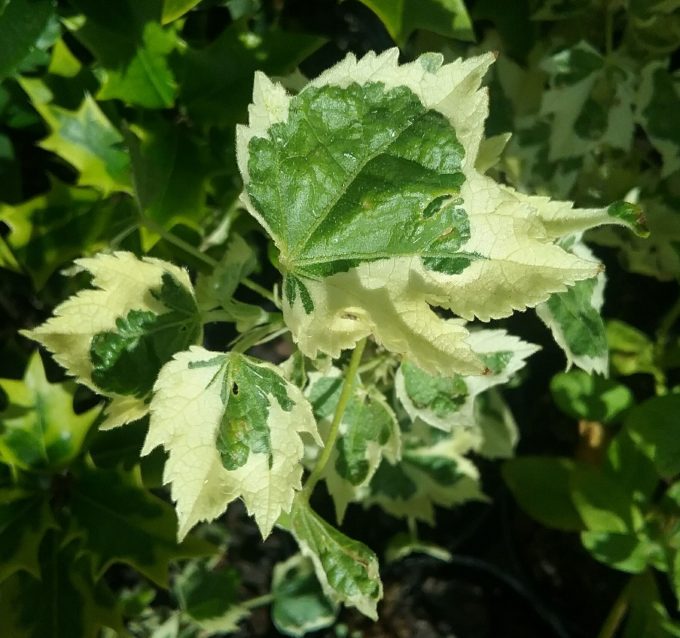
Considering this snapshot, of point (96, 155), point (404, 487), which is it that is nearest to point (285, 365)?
point (96, 155)

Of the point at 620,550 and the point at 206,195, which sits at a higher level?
the point at 206,195

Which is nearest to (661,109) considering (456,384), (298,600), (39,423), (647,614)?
(456,384)

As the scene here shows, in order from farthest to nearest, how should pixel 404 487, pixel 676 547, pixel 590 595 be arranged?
1. pixel 590 595
2. pixel 404 487
3. pixel 676 547

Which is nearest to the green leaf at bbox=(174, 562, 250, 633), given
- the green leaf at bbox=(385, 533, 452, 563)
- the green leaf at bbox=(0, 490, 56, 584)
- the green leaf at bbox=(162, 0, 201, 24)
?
the green leaf at bbox=(385, 533, 452, 563)

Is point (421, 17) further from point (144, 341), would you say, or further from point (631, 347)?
point (631, 347)

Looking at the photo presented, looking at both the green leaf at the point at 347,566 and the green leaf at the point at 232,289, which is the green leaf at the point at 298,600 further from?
the green leaf at the point at 232,289

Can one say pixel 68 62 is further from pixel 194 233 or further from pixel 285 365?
pixel 285 365

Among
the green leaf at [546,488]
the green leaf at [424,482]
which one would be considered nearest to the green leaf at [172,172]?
the green leaf at [424,482]
